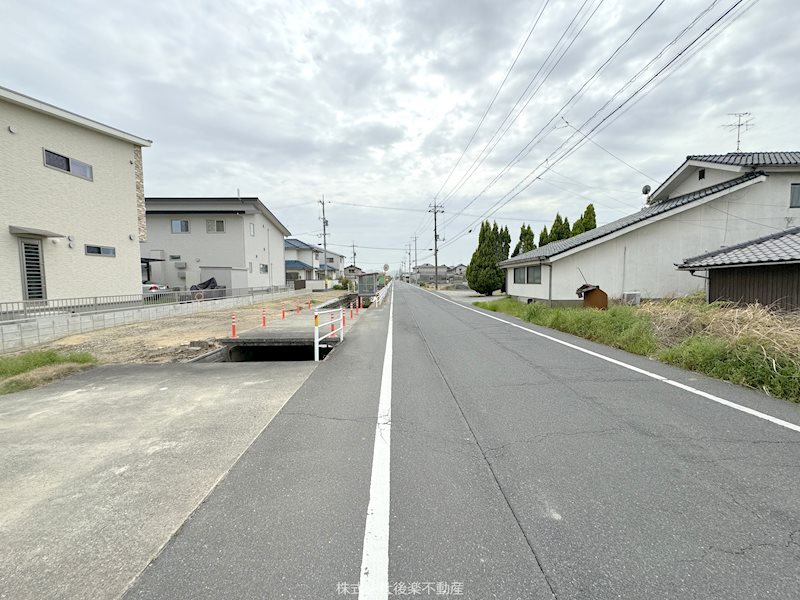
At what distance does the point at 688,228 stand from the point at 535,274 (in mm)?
7019

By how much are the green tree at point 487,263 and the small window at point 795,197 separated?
19607mm

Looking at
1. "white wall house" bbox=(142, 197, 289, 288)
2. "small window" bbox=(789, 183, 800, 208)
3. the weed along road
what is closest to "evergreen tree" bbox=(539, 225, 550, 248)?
"small window" bbox=(789, 183, 800, 208)

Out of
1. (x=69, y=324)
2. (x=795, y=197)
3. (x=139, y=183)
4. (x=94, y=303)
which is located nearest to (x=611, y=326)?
(x=795, y=197)

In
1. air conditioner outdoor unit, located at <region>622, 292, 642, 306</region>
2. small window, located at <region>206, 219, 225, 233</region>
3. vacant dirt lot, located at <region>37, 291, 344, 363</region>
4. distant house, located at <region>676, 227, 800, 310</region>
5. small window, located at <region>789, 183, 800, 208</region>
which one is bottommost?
vacant dirt lot, located at <region>37, 291, 344, 363</region>

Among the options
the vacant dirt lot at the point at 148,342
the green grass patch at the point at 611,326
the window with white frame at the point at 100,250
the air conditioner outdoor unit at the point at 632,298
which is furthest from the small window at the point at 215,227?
the air conditioner outdoor unit at the point at 632,298

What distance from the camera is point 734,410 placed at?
4.41 meters

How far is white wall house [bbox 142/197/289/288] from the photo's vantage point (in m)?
27.8

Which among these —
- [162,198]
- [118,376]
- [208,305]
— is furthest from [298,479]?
[162,198]

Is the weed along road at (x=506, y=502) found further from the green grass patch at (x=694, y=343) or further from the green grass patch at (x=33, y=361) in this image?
the green grass patch at (x=33, y=361)

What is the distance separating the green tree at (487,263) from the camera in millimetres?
33750

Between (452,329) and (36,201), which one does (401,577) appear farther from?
(36,201)

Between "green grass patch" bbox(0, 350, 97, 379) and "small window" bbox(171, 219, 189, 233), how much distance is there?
931 inches

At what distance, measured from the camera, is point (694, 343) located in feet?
22.2

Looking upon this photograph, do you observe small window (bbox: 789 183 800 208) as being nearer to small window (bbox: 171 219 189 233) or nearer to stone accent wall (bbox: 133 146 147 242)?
stone accent wall (bbox: 133 146 147 242)
